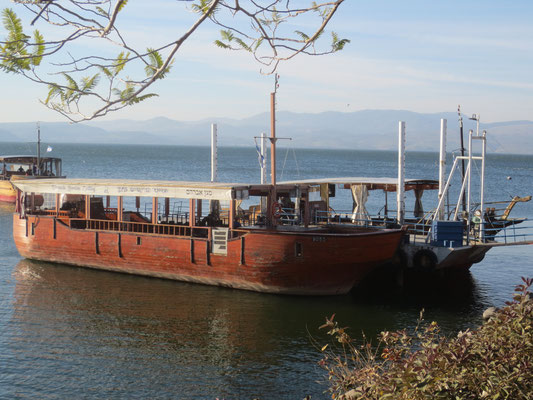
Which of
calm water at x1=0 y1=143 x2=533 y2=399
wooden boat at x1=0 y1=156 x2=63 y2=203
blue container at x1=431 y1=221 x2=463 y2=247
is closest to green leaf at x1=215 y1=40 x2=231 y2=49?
calm water at x1=0 y1=143 x2=533 y2=399

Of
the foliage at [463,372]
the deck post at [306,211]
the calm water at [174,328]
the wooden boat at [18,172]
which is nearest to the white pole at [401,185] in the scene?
the calm water at [174,328]

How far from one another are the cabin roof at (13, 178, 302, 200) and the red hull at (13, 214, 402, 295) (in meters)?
1.62

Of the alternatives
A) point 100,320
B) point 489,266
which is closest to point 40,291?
point 100,320

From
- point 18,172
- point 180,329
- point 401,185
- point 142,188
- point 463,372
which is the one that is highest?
point 18,172

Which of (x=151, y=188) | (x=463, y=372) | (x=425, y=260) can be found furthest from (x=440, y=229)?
(x=463, y=372)

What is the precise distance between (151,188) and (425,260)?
35.9ft

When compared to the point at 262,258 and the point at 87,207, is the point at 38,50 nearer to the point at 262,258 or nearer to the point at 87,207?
the point at 262,258

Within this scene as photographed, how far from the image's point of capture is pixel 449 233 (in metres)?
23.5

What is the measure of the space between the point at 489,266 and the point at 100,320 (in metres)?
18.8

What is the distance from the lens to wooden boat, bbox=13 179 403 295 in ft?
70.3

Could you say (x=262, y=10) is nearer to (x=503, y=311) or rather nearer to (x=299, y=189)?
(x=503, y=311)

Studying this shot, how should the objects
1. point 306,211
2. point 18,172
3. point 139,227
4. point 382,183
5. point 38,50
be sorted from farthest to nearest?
point 18,172, point 382,183, point 139,227, point 306,211, point 38,50

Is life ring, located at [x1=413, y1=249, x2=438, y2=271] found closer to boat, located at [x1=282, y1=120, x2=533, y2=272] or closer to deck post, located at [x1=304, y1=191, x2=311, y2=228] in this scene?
boat, located at [x1=282, y1=120, x2=533, y2=272]

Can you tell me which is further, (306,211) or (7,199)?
(7,199)
